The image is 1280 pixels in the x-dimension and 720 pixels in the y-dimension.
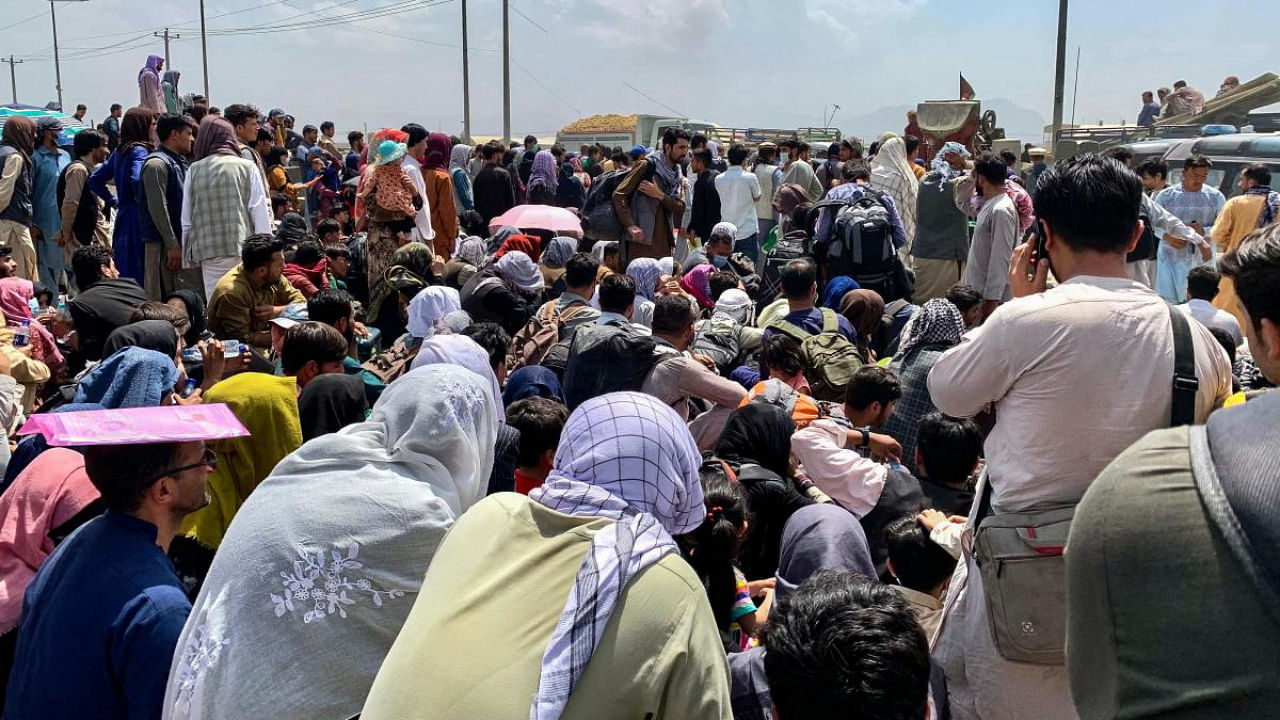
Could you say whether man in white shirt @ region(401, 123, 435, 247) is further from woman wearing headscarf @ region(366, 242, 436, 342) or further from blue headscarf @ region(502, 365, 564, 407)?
blue headscarf @ region(502, 365, 564, 407)

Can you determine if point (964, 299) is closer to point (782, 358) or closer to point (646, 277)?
point (782, 358)

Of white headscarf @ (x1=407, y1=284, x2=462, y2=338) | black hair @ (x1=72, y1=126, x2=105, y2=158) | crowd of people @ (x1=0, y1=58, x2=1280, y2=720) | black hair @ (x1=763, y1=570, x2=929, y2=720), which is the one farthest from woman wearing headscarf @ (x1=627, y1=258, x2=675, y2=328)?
black hair @ (x1=763, y1=570, x2=929, y2=720)

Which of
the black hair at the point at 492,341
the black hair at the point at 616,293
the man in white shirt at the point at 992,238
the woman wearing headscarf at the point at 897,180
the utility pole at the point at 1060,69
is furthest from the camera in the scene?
the utility pole at the point at 1060,69

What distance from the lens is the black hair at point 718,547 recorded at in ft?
10.0

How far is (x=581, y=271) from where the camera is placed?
604cm

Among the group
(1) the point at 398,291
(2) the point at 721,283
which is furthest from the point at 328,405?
(2) the point at 721,283

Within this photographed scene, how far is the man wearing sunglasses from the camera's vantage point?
236 cm

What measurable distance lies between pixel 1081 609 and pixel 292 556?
1.78 m

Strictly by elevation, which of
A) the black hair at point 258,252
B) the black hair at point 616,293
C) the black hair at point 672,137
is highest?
the black hair at point 672,137

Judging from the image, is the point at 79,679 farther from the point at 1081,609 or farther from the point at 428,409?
the point at 1081,609

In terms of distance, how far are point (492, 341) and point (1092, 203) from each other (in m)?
3.22

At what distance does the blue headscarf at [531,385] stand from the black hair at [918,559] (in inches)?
85.3

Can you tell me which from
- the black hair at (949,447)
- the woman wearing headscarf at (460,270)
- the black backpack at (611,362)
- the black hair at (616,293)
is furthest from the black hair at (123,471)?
the woman wearing headscarf at (460,270)

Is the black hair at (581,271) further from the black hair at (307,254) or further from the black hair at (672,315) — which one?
the black hair at (307,254)
